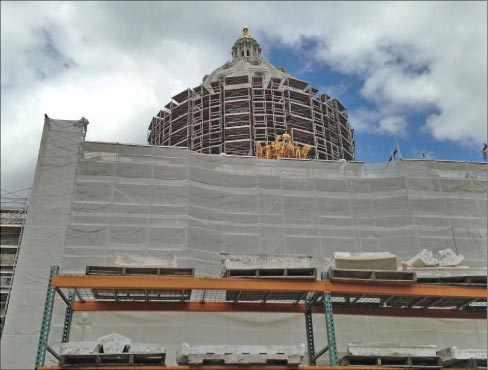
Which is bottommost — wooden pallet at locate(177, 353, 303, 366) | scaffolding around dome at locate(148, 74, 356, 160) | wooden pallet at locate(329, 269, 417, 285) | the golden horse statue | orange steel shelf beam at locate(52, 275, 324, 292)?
wooden pallet at locate(177, 353, 303, 366)

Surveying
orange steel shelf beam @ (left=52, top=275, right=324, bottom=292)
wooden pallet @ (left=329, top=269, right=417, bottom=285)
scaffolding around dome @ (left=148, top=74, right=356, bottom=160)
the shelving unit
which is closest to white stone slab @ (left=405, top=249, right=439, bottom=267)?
the shelving unit

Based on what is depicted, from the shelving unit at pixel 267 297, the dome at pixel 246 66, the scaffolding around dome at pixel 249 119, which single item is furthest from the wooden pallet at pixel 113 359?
the dome at pixel 246 66

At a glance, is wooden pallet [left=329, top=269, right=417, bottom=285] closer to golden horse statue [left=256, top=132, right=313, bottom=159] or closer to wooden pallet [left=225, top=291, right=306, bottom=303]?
wooden pallet [left=225, top=291, right=306, bottom=303]

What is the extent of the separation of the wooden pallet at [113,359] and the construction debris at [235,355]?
50cm

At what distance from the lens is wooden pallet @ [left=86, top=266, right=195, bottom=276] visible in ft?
35.2

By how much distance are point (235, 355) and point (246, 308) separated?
2347 mm

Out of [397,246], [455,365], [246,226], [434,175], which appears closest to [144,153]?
[246,226]

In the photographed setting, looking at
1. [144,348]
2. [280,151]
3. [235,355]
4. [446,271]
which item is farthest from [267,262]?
[280,151]

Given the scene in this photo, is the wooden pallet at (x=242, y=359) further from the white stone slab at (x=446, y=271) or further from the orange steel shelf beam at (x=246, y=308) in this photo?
the white stone slab at (x=446, y=271)

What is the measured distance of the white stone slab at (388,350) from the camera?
32.6 ft

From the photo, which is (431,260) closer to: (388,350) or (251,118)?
(388,350)

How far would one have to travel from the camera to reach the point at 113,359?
9.44 metres

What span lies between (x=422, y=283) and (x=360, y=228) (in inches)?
275

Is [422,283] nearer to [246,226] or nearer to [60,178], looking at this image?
[246,226]
